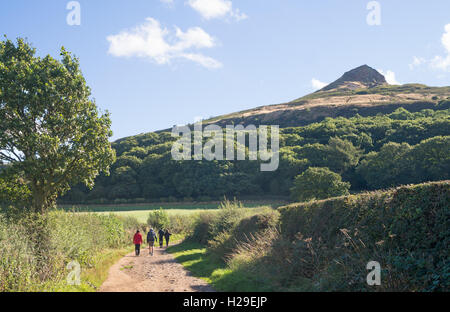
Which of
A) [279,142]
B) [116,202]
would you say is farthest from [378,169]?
[116,202]

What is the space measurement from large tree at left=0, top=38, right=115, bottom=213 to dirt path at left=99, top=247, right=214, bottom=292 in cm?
589

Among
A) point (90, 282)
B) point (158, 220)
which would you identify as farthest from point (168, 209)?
point (90, 282)

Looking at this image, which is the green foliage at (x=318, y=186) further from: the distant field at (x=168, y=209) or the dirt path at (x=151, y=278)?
the dirt path at (x=151, y=278)

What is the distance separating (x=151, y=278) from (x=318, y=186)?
3925cm

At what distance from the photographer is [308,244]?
1105 cm

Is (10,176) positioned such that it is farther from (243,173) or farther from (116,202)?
(243,173)

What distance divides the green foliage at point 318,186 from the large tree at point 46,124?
3505 cm

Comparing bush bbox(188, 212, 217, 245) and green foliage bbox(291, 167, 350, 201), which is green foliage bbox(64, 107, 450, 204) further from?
bush bbox(188, 212, 217, 245)

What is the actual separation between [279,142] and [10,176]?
82663 mm

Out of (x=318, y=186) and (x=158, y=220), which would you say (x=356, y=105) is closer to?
(x=318, y=186)

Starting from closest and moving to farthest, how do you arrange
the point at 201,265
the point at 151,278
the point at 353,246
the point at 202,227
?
the point at 353,246
the point at 151,278
the point at 201,265
the point at 202,227

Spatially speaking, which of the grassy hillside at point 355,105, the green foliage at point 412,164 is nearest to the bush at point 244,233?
the green foliage at point 412,164

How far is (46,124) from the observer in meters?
17.7

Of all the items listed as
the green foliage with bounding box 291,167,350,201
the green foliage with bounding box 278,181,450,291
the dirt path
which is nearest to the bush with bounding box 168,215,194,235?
the green foliage with bounding box 291,167,350,201
